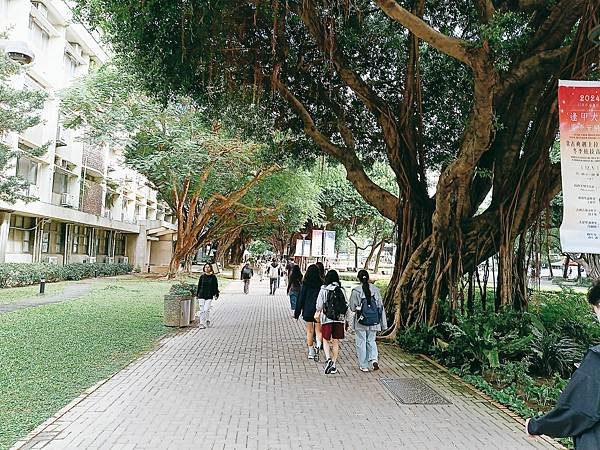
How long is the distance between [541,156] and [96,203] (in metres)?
30.0

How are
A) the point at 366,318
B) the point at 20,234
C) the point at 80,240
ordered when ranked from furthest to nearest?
1. the point at 80,240
2. the point at 20,234
3. the point at 366,318

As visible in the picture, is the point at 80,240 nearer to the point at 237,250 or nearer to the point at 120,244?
the point at 120,244

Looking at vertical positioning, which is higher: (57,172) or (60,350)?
(57,172)

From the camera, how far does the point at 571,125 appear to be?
4.88 metres

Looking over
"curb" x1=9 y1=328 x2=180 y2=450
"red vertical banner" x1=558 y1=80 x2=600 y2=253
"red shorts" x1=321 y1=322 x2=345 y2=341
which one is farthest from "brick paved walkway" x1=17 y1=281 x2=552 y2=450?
"red vertical banner" x1=558 y1=80 x2=600 y2=253

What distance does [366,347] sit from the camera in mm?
8352

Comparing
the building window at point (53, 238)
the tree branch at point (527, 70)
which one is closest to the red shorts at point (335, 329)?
the tree branch at point (527, 70)

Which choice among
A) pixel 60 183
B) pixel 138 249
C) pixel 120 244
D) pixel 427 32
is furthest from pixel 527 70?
pixel 120 244

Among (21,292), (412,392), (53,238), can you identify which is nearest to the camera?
(412,392)

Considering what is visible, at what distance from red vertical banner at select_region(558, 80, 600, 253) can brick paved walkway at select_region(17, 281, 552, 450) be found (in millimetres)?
2032

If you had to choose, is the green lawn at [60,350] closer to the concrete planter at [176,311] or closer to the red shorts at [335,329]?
the concrete planter at [176,311]

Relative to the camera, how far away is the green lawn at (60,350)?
5.96 meters

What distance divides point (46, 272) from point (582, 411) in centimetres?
2521

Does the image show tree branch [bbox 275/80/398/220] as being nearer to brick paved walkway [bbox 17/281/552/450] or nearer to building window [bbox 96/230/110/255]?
brick paved walkway [bbox 17/281/552/450]
